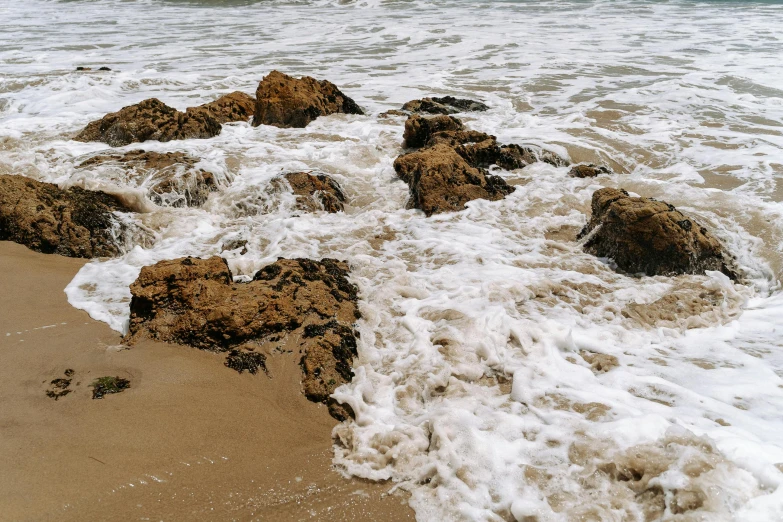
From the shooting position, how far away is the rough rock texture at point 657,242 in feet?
15.8

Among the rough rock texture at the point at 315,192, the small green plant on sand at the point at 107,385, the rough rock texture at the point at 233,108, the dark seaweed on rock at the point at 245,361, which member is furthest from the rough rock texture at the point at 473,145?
the small green plant on sand at the point at 107,385

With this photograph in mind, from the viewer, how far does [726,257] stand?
503cm

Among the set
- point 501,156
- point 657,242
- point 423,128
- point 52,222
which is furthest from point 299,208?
point 657,242

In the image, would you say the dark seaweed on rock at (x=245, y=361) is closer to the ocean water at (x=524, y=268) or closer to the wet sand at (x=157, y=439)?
the wet sand at (x=157, y=439)

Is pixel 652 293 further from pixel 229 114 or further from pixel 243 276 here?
pixel 229 114

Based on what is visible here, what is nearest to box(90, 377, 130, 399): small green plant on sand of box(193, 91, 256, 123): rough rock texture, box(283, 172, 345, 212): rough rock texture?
box(283, 172, 345, 212): rough rock texture

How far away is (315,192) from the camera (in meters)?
6.28

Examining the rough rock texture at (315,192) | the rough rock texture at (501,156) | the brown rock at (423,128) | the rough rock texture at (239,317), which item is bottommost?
the rough rock texture at (239,317)

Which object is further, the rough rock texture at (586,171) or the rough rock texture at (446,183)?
the rough rock texture at (586,171)

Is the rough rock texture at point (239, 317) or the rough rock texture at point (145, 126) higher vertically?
the rough rock texture at point (145, 126)

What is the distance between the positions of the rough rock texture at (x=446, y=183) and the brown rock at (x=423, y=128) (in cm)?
120

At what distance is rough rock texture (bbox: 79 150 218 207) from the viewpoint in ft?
20.4

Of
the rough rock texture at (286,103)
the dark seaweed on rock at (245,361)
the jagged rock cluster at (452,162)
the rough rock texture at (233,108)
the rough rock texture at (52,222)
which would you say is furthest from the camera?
the rough rock texture at (233,108)

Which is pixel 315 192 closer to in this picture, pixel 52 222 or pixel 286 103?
pixel 52 222
